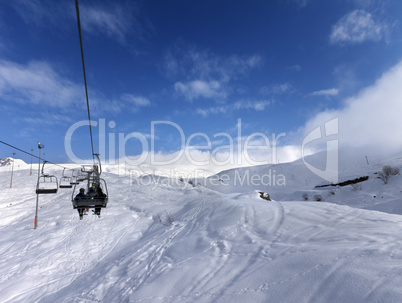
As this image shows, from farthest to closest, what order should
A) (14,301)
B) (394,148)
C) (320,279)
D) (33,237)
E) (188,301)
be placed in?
(394,148) < (33,237) < (14,301) < (188,301) < (320,279)

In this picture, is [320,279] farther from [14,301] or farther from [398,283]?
[14,301]

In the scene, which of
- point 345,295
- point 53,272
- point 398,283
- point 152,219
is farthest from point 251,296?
point 152,219

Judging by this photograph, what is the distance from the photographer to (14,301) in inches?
340

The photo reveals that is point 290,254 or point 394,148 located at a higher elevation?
point 394,148

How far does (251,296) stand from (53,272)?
11347 millimetres

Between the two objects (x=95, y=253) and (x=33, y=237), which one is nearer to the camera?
(x=95, y=253)

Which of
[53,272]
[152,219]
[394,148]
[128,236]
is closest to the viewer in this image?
[53,272]

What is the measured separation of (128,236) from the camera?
49.1ft

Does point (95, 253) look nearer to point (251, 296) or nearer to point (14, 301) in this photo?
point (14, 301)

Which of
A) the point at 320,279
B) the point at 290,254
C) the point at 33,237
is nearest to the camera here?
the point at 320,279

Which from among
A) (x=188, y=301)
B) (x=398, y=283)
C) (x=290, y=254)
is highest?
(x=398, y=283)

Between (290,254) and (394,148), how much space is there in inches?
4908

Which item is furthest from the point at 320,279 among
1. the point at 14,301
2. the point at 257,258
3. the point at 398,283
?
the point at 14,301

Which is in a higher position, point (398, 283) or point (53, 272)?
point (398, 283)
